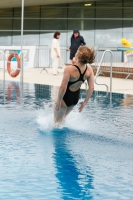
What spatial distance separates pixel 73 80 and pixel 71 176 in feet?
8.44

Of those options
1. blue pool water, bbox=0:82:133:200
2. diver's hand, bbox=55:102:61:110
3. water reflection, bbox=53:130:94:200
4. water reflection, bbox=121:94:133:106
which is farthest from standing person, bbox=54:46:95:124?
water reflection, bbox=121:94:133:106

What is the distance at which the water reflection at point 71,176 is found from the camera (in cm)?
514

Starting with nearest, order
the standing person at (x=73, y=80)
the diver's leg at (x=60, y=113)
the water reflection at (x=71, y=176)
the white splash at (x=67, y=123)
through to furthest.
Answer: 1. the water reflection at (x=71, y=176)
2. the standing person at (x=73, y=80)
3. the diver's leg at (x=60, y=113)
4. the white splash at (x=67, y=123)

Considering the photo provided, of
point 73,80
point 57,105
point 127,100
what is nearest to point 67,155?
point 57,105

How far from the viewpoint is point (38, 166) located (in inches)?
242

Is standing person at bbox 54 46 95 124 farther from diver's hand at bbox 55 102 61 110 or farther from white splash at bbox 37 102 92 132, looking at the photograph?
white splash at bbox 37 102 92 132

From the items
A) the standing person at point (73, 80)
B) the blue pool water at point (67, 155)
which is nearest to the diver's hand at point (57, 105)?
the standing person at point (73, 80)

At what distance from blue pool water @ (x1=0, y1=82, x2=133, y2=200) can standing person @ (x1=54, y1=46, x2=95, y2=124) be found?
37cm

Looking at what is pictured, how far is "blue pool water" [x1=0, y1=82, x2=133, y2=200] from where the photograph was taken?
5234 millimetres

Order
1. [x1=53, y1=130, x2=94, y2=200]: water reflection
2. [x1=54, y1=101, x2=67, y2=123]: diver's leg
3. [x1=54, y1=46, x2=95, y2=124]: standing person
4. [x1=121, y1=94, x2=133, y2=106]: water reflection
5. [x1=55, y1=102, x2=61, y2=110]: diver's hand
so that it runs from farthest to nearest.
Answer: [x1=121, y1=94, x2=133, y2=106]: water reflection, [x1=54, y1=101, x2=67, y2=123]: diver's leg, [x1=55, y1=102, x2=61, y2=110]: diver's hand, [x1=54, y1=46, x2=95, y2=124]: standing person, [x1=53, y1=130, x2=94, y2=200]: water reflection

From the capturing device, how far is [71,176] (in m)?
5.76

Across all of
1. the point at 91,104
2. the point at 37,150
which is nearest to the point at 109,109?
the point at 91,104

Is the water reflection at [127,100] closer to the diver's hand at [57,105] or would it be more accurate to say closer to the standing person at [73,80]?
the standing person at [73,80]

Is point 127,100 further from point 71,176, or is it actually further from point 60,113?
point 71,176
